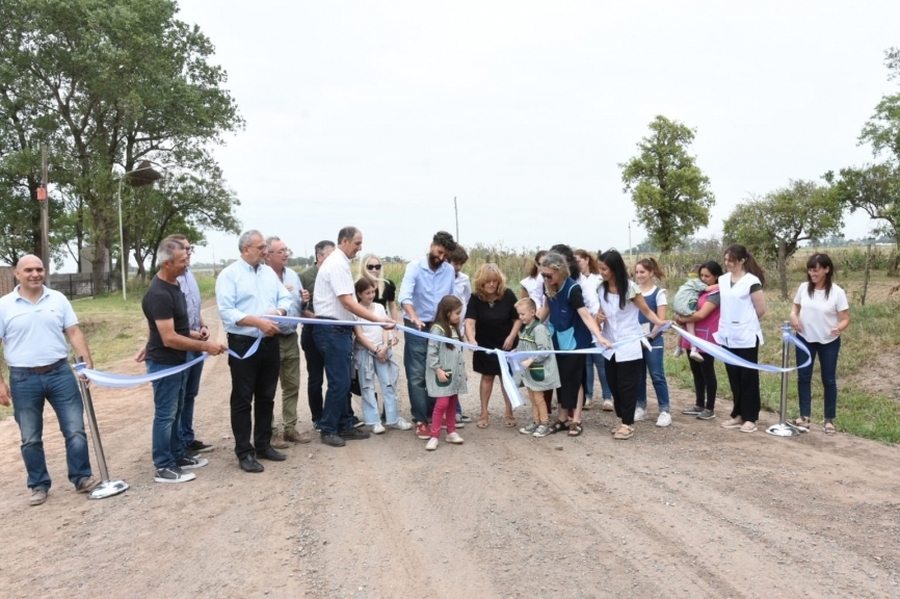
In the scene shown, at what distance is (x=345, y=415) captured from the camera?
248 inches

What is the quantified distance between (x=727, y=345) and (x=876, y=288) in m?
11.9

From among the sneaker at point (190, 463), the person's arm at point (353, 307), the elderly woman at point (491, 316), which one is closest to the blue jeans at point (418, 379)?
the elderly woman at point (491, 316)

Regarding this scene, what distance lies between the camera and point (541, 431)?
6207 mm

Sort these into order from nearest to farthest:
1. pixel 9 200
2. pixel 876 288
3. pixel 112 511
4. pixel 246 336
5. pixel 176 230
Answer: pixel 112 511
pixel 246 336
pixel 876 288
pixel 9 200
pixel 176 230

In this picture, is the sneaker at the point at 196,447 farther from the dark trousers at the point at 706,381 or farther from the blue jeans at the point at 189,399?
the dark trousers at the point at 706,381

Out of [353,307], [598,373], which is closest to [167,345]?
[353,307]

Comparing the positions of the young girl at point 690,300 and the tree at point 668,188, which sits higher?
the tree at point 668,188

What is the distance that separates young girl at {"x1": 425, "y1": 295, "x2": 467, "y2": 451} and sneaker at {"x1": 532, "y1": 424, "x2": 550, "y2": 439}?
750 mm

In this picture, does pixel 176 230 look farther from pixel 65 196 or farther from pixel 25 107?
pixel 25 107

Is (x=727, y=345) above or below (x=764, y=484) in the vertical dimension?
above

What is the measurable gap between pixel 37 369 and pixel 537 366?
4.21 m

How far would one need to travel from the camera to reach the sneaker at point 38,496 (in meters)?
4.84

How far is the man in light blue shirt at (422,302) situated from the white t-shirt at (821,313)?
3.47m

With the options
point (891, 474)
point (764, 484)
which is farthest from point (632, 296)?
point (891, 474)
